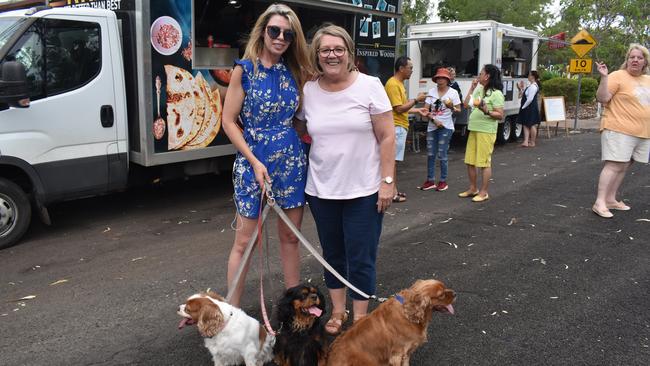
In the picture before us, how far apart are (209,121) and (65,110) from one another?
1584 mm

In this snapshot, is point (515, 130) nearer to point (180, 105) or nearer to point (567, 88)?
point (567, 88)

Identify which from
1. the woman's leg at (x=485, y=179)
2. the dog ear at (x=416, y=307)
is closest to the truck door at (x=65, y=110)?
the dog ear at (x=416, y=307)

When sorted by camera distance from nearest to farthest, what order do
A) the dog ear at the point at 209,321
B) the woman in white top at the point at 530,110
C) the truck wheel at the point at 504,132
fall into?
the dog ear at the point at 209,321 < the woman in white top at the point at 530,110 < the truck wheel at the point at 504,132

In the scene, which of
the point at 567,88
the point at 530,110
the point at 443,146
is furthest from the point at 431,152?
the point at 567,88

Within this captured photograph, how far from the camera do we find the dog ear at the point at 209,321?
8.79ft

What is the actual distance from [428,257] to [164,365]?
8.75 feet

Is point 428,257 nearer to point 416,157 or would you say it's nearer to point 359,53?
point 359,53

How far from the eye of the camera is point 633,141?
6055 mm

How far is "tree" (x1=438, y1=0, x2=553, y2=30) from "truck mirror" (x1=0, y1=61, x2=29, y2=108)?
76.7 ft

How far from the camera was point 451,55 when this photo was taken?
43.1 ft

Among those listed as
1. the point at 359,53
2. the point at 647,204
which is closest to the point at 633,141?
the point at 647,204

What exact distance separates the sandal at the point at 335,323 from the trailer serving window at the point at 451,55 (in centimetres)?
1030

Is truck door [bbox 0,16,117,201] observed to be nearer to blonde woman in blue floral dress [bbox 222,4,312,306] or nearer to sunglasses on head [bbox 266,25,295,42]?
blonde woman in blue floral dress [bbox 222,4,312,306]

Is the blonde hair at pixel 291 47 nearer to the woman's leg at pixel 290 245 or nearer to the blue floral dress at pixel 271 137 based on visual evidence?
the blue floral dress at pixel 271 137
